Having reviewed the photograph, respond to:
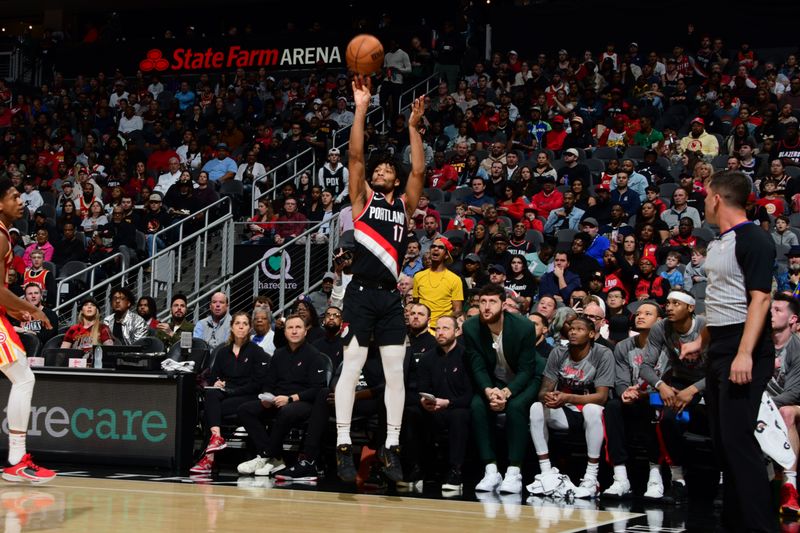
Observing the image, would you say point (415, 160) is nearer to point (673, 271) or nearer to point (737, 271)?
point (737, 271)

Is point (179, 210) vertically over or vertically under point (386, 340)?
over

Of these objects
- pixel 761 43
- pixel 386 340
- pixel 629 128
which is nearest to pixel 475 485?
pixel 386 340

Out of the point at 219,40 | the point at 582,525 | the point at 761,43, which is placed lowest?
the point at 582,525

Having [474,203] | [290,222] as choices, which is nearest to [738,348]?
[474,203]

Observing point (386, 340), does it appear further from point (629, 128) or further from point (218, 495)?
point (629, 128)

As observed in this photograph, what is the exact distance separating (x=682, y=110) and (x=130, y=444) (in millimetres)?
10799

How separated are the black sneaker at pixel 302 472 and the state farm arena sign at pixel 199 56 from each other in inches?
568

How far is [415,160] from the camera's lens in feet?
23.8

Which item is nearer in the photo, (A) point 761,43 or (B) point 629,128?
(B) point 629,128

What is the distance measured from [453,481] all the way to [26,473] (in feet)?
10.0

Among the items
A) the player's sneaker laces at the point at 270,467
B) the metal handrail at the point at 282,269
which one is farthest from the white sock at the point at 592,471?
the metal handrail at the point at 282,269

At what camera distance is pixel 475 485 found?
27.5 feet

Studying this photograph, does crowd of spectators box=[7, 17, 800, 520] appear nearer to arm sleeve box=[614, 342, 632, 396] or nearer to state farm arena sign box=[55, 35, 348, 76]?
arm sleeve box=[614, 342, 632, 396]

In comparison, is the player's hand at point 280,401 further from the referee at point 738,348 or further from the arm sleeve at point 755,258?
the arm sleeve at point 755,258
